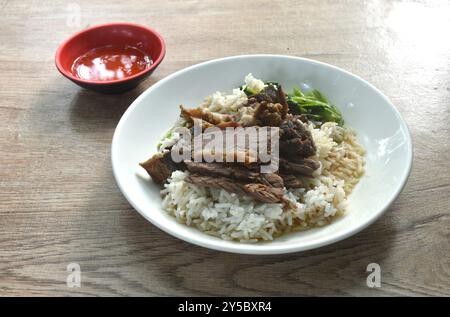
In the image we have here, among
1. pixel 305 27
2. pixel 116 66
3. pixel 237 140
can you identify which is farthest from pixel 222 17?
pixel 237 140

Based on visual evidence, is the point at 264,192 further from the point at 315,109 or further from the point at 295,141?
the point at 315,109

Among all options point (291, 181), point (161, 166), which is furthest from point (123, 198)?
point (291, 181)

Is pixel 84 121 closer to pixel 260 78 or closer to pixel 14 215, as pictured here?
pixel 14 215

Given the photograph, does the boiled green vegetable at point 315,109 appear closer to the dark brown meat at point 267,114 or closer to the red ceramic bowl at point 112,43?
the dark brown meat at point 267,114

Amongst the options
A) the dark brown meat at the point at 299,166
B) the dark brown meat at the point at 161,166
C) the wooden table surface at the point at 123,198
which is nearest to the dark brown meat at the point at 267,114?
the dark brown meat at the point at 299,166

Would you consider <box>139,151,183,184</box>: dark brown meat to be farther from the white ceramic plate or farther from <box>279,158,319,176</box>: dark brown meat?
<box>279,158,319,176</box>: dark brown meat
